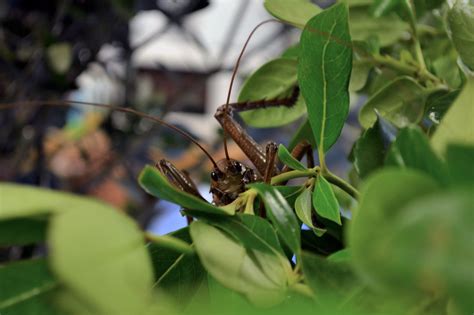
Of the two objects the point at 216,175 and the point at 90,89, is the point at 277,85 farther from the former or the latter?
the point at 90,89

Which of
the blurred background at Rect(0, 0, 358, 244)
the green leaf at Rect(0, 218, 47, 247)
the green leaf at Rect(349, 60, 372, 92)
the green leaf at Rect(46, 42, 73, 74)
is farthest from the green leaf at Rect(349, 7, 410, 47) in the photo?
the green leaf at Rect(46, 42, 73, 74)

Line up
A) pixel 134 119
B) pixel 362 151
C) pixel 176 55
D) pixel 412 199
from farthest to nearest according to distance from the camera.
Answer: pixel 176 55
pixel 134 119
pixel 362 151
pixel 412 199

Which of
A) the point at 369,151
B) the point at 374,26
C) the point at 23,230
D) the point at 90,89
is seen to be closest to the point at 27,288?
the point at 23,230

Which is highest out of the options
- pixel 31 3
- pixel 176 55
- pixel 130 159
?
pixel 31 3

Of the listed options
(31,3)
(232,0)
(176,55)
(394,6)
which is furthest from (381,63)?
(176,55)

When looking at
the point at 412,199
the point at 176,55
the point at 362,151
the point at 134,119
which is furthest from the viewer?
the point at 176,55

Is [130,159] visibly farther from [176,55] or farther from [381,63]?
[176,55]

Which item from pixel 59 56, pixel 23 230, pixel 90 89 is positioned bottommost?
pixel 90 89
